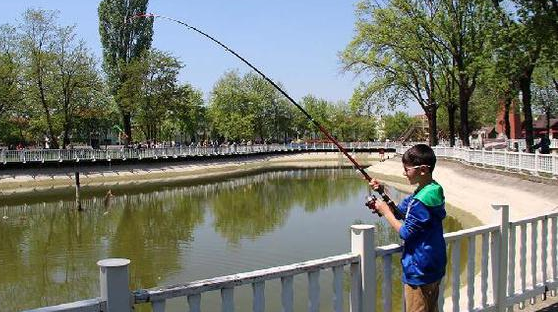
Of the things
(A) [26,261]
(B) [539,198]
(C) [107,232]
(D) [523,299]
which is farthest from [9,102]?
(D) [523,299]

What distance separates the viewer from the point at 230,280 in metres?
3.33

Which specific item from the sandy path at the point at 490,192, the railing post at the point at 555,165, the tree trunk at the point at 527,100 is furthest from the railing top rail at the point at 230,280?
the tree trunk at the point at 527,100

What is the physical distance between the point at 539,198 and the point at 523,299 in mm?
14236

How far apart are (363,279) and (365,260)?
0.49 feet

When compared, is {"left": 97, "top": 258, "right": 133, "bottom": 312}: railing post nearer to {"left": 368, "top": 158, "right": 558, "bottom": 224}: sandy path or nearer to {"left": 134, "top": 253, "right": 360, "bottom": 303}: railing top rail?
{"left": 134, "top": 253, "right": 360, "bottom": 303}: railing top rail

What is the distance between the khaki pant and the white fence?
0.82 ft

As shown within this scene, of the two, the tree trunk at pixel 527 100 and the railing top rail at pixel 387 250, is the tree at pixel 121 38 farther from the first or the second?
the railing top rail at pixel 387 250

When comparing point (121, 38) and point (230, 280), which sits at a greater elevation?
point (121, 38)

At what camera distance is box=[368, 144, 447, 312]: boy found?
3.79 metres

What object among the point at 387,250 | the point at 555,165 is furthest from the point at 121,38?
the point at 387,250

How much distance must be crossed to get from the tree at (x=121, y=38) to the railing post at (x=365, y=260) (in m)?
49.4

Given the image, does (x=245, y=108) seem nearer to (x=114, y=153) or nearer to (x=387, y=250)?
(x=114, y=153)

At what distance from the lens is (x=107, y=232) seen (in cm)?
2089

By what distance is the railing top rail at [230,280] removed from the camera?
3.04m
